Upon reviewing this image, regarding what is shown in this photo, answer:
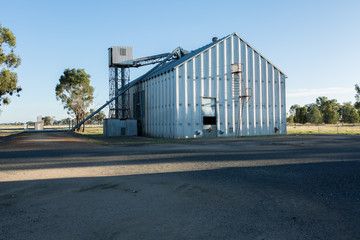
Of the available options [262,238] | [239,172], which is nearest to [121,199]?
[262,238]

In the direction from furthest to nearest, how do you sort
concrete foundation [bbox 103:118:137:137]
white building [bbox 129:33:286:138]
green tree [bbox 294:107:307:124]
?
green tree [bbox 294:107:307:124] < concrete foundation [bbox 103:118:137:137] < white building [bbox 129:33:286:138]

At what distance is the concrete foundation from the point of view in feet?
97.6

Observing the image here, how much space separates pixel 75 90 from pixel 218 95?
1297 inches

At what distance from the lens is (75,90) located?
157 ft

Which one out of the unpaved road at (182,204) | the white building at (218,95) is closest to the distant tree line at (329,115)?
the white building at (218,95)

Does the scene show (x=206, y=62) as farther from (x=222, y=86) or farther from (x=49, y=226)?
(x=49, y=226)

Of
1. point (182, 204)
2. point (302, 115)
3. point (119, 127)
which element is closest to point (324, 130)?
point (119, 127)

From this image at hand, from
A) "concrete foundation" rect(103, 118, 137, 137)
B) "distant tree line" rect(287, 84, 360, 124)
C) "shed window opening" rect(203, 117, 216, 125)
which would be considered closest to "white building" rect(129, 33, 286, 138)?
"shed window opening" rect(203, 117, 216, 125)

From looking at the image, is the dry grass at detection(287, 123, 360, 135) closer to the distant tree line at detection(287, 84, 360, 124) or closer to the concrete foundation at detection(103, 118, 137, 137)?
the concrete foundation at detection(103, 118, 137, 137)

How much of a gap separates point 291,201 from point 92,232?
3263 mm

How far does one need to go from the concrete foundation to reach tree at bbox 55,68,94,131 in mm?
19741

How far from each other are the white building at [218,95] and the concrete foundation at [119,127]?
1.83 meters

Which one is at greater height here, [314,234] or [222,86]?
[222,86]

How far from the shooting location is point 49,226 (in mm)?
3439
